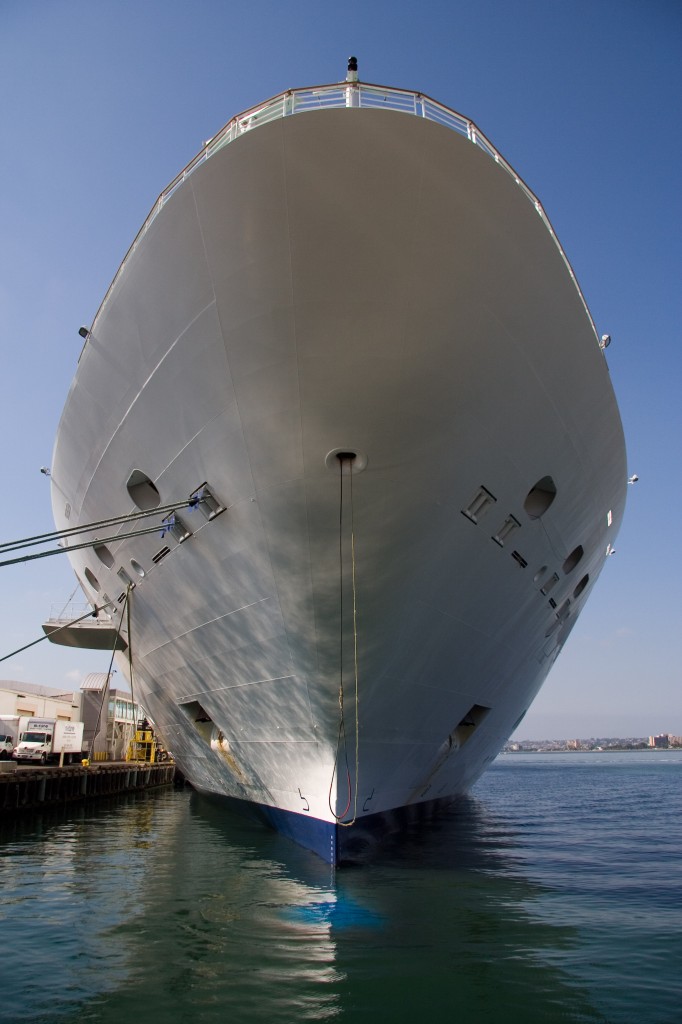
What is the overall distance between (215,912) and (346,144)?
7204 mm

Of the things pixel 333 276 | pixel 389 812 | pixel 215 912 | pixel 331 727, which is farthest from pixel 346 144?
pixel 389 812

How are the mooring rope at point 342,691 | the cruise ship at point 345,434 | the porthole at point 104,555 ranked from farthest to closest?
the porthole at point 104,555
the mooring rope at point 342,691
the cruise ship at point 345,434

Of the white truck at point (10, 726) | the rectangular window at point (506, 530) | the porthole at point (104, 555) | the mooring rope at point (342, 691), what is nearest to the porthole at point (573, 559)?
the rectangular window at point (506, 530)

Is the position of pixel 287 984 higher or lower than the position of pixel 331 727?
lower

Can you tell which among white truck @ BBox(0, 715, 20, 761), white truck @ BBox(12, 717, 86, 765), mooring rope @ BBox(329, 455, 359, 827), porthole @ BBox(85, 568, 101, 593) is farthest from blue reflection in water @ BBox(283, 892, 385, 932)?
white truck @ BBox(0, 715, 20, 761)

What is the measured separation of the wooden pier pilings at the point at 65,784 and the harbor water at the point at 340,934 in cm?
786

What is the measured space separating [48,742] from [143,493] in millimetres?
19963

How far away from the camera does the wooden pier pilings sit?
1753cm

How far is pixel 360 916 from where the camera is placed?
5.95 metres

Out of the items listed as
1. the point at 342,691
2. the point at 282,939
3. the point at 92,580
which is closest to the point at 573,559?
the point at 342,691

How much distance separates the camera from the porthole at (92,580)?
12.3 m

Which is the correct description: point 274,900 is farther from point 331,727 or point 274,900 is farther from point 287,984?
point 287,984

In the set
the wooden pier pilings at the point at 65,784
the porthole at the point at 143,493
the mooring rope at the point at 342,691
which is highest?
the porthole at the point at 143,493

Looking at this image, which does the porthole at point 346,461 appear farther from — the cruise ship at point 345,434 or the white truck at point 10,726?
the white truck at point 10,726
